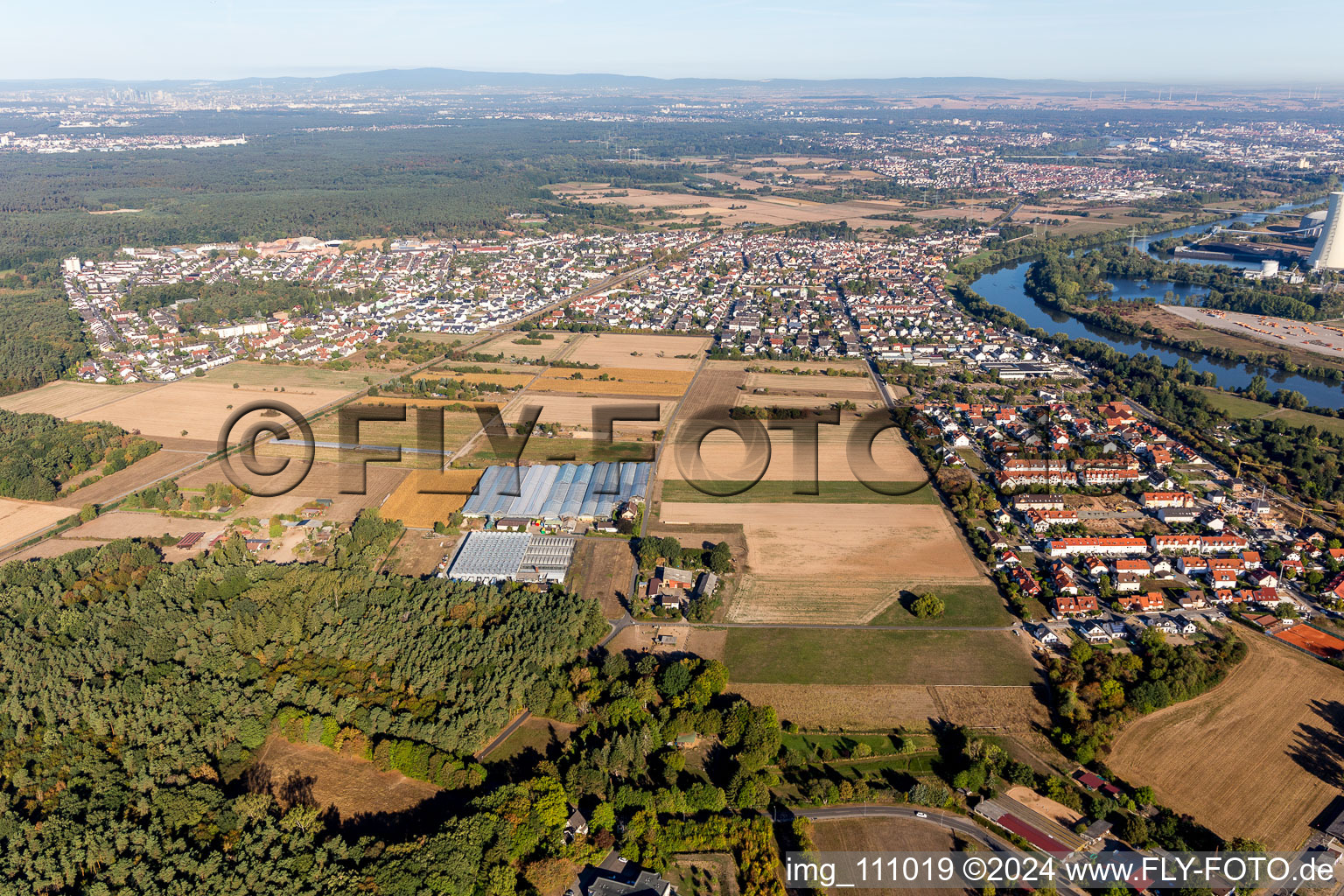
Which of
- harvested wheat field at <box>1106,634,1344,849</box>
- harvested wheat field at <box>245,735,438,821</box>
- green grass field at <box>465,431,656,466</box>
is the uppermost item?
green grass field at <box>465,431,656,466</box>

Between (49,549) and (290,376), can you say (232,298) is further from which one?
(49,549)

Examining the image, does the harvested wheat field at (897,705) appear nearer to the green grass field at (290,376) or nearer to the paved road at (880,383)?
the paved road at (880,383)

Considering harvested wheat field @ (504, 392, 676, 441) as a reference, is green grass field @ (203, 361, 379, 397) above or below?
above

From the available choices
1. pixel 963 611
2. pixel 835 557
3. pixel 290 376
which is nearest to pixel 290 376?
pixel 290 376

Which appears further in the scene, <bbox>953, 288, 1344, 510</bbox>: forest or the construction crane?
<bbox>953, 288, 1344, 510</bbox>: forest

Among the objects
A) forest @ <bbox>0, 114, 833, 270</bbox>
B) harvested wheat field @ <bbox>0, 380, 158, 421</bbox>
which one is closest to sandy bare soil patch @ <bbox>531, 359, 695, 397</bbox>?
harvested wheat field @ <bbox>0, 380, 158, 421</bbox>

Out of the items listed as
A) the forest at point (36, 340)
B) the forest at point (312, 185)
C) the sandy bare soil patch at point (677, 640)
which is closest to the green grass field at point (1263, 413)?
the sandy bare soil patch at point (677, 640)

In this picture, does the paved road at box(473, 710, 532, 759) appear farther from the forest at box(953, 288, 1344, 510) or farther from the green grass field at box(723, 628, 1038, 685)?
the forest at box(953, 288, 1344, 510)
